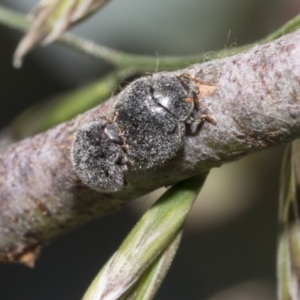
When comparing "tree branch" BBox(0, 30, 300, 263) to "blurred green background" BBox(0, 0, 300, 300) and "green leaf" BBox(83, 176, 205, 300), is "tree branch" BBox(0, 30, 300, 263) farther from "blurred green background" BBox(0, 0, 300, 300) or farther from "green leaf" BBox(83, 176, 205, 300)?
"blurred green background" BBox(0, 0, 300, 300)

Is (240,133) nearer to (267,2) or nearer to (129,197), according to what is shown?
(129,197)

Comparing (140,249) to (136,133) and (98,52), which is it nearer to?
(136,133)

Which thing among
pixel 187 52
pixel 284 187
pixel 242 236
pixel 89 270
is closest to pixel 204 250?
pixel 242 236

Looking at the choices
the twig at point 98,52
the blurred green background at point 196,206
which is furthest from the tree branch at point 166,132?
the blurred green background at point 196,206

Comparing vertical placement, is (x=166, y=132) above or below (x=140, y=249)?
Answer: above

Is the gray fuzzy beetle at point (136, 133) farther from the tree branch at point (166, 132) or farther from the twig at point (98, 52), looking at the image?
the twig at point (98, 52)

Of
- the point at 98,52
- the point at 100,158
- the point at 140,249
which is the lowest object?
the point at 140,249

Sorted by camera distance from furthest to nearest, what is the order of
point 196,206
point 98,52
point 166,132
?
point 196,206, point 98,52, point 166,132

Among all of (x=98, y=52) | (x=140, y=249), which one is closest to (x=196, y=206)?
(x=98, y=52)
